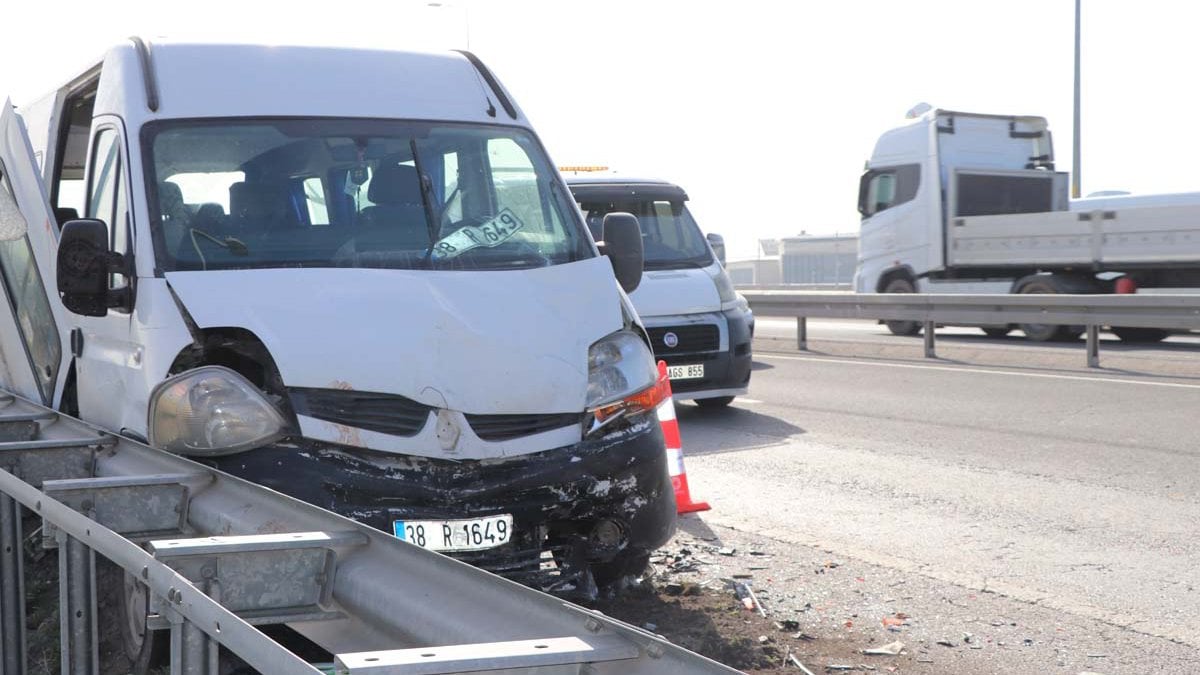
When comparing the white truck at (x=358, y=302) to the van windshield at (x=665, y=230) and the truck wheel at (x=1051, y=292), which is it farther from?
the truck wheel at (x=1051, y=292)

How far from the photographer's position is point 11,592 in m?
4.51

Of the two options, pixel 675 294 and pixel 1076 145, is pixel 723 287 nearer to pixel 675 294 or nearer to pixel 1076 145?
pixel 675 294

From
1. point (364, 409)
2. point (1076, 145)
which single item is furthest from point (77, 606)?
point (1076, 145)

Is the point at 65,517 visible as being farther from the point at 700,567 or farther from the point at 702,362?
the point at 702,362

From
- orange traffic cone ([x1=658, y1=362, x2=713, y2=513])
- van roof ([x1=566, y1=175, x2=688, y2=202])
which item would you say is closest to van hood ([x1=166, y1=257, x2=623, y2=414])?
orange traffic cone ([x1=658, y1=362, x2=713, y2=513])

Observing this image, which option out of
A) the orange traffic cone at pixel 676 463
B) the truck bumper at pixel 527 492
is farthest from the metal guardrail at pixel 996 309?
the truck bumper at pixel 527 492

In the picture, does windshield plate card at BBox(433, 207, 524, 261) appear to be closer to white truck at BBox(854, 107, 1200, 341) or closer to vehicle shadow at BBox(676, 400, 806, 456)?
vehicle shadow at BBox(676, 400, 806, 456)

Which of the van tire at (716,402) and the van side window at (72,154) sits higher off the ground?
the van side window at (72,154)

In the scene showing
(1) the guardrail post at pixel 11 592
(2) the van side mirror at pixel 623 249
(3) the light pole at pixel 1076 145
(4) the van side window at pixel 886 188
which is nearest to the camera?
(1) the guardrail post at pixel 11 592

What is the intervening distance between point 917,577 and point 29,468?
3917mm

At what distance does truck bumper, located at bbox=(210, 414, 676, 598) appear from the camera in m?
4.96

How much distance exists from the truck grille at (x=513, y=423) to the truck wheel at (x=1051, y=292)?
60.3 feet

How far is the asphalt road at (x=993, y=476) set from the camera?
6496mm

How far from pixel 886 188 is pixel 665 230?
543 inches
